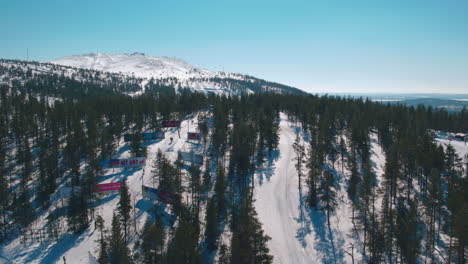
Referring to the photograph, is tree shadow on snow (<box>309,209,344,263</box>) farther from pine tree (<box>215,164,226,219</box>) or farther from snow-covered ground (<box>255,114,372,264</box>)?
pine tree (<box>215,164,226,219</box>)

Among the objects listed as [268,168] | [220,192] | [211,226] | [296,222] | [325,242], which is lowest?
[325,242]

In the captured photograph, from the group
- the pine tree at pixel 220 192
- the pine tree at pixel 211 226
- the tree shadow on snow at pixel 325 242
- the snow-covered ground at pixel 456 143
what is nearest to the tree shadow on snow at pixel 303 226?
the tree shadow on snow at pixel 325 242

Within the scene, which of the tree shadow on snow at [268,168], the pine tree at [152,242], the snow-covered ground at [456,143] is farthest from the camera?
the snow-covered ground at [456,143]

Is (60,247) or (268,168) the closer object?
(60,247)

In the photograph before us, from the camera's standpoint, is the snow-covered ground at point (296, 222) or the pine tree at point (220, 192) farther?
the pine tree at point (220, 192)

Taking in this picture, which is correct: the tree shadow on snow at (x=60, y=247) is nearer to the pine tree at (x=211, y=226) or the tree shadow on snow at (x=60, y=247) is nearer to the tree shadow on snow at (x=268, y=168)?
the pine tree at (x=211, y=226)

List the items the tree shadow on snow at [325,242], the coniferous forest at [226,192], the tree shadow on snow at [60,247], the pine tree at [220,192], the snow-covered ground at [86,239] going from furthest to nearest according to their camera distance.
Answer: the pine tree at [220,192]
the snow-covered ground at [86,239]
the tree shadow on snow at [60,247]
the tree shadow on snow at [325,242]
the coniferous forest at [226,192]

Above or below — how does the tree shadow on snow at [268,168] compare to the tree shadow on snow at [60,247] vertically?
above

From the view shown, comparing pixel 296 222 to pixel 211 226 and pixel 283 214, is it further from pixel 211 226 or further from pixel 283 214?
pixel 211 226

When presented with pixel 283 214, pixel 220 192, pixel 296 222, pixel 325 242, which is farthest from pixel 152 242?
pixel 325 242

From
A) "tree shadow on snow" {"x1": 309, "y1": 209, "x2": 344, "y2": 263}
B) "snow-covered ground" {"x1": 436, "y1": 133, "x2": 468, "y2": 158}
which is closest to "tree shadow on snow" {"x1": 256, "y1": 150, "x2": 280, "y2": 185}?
"tree shadow on snow" {"x1": 309, "y1": 209, "x2": 344, "y2": 263}
